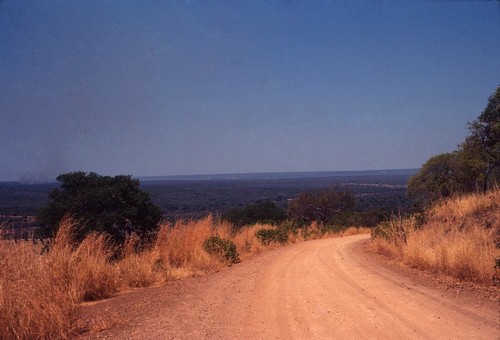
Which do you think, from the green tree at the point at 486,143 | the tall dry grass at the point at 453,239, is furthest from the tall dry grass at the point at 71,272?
the green tree at the point at 486,143

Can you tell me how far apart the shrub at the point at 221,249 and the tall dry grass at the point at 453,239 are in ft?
14.9

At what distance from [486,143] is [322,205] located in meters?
24.4

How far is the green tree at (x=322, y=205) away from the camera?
42.6 metres

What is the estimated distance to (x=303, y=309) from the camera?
20.1ft

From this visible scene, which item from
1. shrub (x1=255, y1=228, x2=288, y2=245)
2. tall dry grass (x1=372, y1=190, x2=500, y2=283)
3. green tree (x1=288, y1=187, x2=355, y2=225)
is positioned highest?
tall dry grass (x1=372, y1=190, x2=500, y2=283)

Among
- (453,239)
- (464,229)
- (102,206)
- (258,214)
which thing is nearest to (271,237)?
(102,206)

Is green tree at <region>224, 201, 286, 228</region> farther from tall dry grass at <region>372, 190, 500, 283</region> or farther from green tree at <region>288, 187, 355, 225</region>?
tall dry grass at <region>372, 190, 500, 283</region>

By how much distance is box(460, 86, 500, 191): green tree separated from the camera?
18.5m

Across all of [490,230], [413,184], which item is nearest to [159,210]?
[490,230]

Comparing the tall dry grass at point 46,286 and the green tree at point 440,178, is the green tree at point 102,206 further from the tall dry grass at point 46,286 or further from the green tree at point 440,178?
the green tree at point 440,178

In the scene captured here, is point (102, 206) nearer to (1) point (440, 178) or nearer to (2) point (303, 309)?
(2) point (303, 309)

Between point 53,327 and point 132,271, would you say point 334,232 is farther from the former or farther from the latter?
point 53,327

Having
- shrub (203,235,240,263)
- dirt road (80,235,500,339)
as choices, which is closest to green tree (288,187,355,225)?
shrub (203,235,240,263)

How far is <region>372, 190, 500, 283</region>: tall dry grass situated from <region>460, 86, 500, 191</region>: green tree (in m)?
6.29
